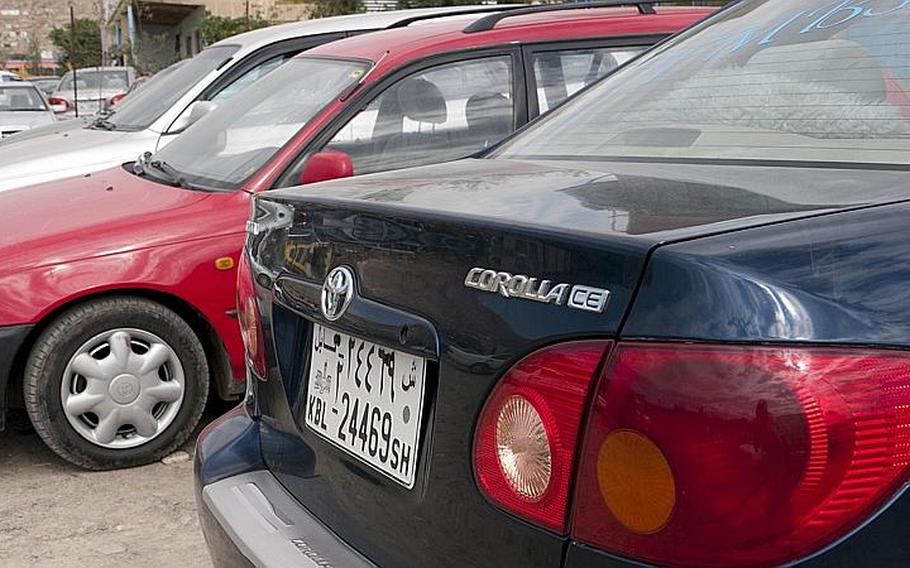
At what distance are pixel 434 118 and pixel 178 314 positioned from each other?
1.39m

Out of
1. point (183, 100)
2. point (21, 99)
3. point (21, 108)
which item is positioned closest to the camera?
point (183, 100)

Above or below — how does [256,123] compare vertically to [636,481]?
below

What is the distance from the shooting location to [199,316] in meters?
4.66

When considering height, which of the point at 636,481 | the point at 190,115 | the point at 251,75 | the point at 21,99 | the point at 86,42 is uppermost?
the point at 636,481

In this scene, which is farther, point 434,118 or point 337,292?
point 434,118

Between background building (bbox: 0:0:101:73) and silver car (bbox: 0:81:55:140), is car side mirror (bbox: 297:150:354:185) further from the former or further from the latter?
background building (bbox: 0:0:101:73)

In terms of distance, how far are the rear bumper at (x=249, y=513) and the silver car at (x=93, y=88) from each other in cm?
1607

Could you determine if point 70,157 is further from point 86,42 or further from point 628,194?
point 86,42

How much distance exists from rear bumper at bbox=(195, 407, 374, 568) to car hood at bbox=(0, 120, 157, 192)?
528cm

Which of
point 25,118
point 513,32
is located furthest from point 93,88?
point 513,32

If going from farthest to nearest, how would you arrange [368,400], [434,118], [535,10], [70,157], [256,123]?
[70,157], [535,10], [256,123], [434,118], [368,400]

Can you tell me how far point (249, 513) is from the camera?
235cm

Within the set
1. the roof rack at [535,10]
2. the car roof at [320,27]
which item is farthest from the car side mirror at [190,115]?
the roof rack at [535,10]

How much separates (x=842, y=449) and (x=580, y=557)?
0.38 m
